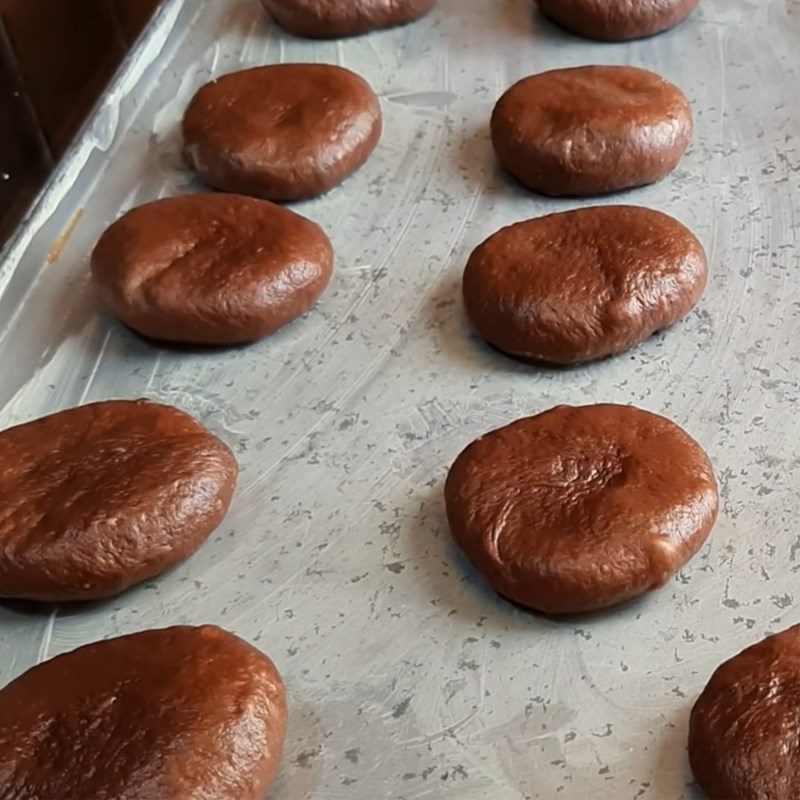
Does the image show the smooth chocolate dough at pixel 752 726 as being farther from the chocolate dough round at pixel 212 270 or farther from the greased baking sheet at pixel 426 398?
the chocolate dough round at pixel 212 270

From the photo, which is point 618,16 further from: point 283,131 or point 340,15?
point 283,131

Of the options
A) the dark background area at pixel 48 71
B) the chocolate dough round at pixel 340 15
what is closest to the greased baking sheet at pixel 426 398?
the chocolate dough round at pixel 340 15

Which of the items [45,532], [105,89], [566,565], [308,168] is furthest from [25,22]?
[566,565]

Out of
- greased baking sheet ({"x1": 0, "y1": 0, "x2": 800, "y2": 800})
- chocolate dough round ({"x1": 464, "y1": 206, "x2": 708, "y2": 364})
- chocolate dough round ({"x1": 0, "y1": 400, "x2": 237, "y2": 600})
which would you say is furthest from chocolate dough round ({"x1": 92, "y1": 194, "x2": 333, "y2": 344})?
chocolate dough round ({"x1": 464, "y1": 206, "x2": 708, "y2": 364})

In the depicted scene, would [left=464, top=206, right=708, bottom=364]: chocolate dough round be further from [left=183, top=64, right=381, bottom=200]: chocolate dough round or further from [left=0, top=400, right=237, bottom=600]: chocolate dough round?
[left=0, top=400, right=237, bottom=600]: chocolate dough round

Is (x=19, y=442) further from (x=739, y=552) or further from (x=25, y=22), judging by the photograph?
(x=25, y=22)

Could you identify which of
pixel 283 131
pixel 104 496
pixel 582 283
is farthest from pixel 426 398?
pixel 283 131
